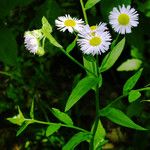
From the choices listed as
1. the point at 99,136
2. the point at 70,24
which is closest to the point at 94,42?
the point at 70,24

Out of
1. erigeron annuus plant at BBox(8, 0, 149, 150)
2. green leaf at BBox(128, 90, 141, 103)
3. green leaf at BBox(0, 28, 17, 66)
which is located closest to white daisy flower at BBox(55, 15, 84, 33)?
erigeron annuus plant at BBox(8, 0, 149, 150)

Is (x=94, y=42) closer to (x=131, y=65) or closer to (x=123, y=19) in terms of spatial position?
(x=123, y=19)

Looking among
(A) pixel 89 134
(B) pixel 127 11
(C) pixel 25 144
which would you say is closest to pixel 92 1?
(B) pixel 127 11

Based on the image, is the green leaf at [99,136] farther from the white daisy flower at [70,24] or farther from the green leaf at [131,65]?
the green leaf at [131,65]

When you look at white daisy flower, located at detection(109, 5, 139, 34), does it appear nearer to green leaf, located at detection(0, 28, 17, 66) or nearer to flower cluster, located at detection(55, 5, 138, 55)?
flower cluster, located at detection(55, 5, 138, 55)

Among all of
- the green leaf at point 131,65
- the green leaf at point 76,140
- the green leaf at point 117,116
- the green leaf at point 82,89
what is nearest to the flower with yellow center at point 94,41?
the green leaf at point 82,89
